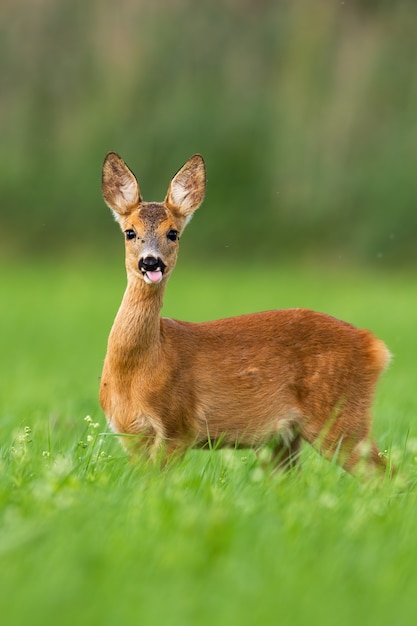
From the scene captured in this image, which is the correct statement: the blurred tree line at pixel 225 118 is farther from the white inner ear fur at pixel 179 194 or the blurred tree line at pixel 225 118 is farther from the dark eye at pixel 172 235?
the dark eye at pixel 172 235

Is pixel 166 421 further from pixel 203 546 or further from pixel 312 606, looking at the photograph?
pixel 312 606

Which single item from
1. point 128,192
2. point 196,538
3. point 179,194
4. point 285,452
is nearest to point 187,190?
point 179,194

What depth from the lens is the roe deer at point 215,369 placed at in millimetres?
→ 5668

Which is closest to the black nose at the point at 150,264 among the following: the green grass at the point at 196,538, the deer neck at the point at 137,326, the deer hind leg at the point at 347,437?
the deer neck at the point at 137,326

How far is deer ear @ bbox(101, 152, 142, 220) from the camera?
5988 mm

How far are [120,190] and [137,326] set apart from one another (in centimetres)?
67

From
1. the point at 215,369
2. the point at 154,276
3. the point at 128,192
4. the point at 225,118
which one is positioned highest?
the point at 225,118

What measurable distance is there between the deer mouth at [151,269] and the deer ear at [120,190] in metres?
0.42

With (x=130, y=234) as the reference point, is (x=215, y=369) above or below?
below

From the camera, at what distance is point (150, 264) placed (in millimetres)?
5621

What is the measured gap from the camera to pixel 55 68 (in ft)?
78.6

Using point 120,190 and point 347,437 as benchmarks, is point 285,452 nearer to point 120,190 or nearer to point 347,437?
point 347,437

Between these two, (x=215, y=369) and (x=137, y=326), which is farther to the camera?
(x=215, y=369)

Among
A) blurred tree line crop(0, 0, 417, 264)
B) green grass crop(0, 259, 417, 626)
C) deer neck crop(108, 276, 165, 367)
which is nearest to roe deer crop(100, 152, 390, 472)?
deer neck crop(108, 276, 165, 367)
